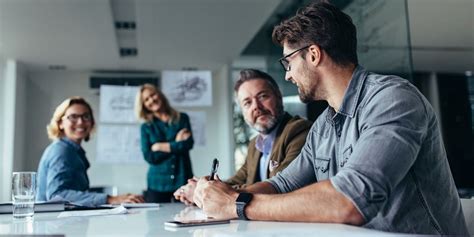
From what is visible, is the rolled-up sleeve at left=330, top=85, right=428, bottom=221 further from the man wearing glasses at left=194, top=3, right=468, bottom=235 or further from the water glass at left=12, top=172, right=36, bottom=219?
the water glass at left=12, top=172, right=36, bottom=219

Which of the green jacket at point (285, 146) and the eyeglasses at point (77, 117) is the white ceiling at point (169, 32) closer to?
the eyeglasses at point (77, 117)

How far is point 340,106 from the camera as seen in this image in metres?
1.11

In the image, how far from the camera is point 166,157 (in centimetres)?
296

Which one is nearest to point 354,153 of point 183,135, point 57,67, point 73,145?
point 73,145

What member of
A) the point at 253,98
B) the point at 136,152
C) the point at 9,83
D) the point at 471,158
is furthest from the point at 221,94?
the point at 253,98

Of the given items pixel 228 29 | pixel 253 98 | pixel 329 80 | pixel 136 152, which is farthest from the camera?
pixel 136 152

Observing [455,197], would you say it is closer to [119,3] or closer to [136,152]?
[119,3]

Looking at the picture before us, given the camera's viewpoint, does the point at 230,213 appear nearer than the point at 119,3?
Yes

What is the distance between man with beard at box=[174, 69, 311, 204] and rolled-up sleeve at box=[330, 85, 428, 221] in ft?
2.49

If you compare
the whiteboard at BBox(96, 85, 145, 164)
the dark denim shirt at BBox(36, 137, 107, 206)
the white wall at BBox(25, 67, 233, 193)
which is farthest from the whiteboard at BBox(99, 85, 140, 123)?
the dark denim shirt at BBox(36, 137, 107, 206)

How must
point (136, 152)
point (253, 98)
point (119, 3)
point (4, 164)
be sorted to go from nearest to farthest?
1. point (253, 98)
2. point (119, 3)
3. point (136, 152)
4. point (4, 164)

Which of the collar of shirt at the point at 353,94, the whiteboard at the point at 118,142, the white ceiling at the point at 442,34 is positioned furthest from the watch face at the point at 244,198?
the whiteboard at the point at 118,142

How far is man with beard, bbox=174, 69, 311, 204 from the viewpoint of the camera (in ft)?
5.68

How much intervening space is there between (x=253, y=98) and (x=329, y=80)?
34.1 inches
